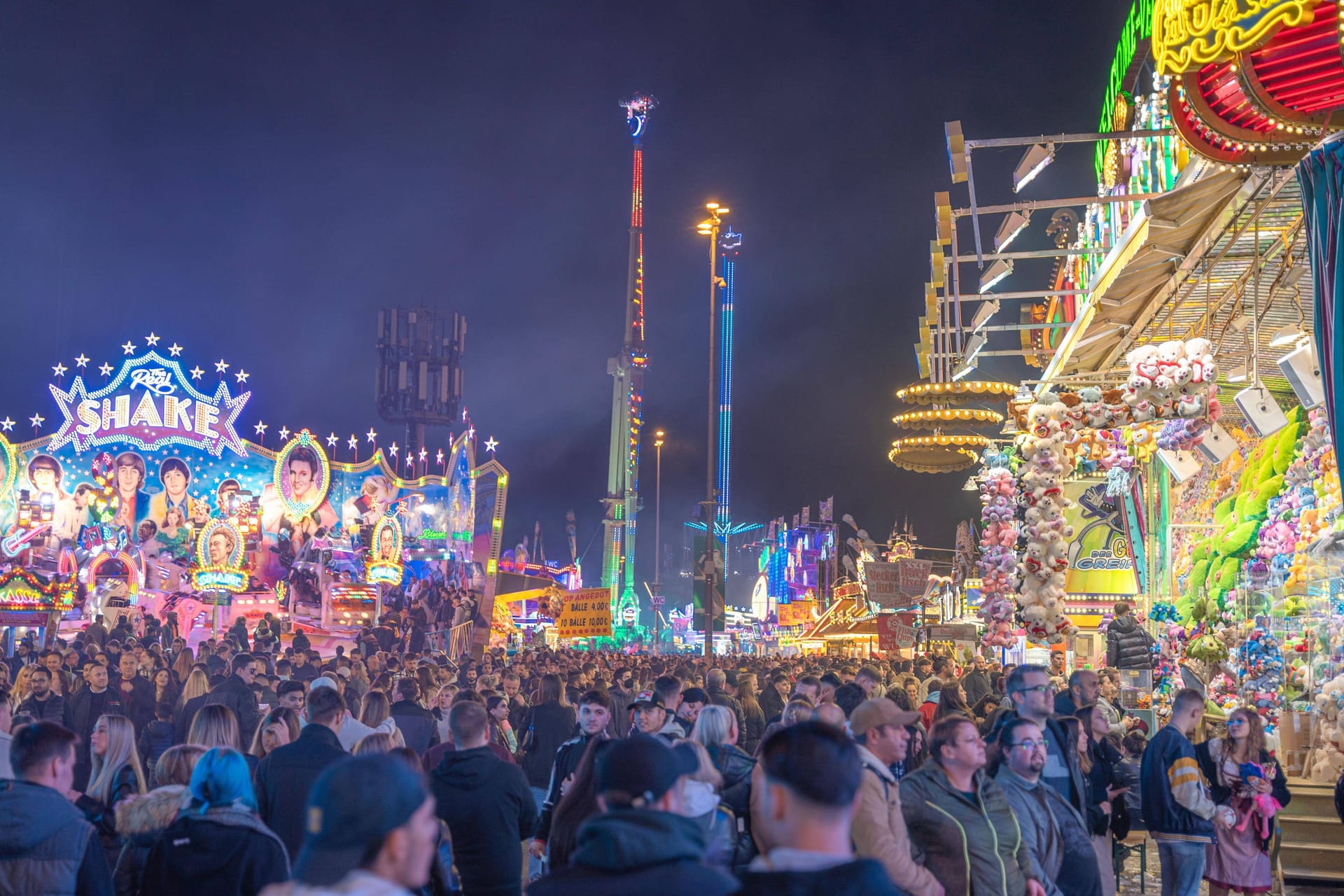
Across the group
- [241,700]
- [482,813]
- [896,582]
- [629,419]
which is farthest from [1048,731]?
[629,419]

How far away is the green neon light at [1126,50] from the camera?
1245 cm

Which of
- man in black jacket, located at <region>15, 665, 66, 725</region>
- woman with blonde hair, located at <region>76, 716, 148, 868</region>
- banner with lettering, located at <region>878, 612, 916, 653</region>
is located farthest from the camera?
banner with lettering, located at <region>878, 612, 916, 653</region>

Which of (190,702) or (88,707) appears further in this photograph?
(88,707)

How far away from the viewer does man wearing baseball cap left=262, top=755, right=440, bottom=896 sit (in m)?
2.69

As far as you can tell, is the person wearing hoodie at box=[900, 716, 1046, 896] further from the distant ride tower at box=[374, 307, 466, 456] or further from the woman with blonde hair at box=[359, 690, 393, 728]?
the distant ride tower at box=[374, 307, 466, 456]

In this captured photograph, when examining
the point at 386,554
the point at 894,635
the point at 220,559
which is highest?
the point at 386,554

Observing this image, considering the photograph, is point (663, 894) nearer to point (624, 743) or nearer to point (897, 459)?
point (624, 743)

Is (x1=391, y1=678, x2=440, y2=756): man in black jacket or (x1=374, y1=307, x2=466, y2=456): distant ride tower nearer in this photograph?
(x1=391, y1=678, x2=440, y2=756): man in black jacket

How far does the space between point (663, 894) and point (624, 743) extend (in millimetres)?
613

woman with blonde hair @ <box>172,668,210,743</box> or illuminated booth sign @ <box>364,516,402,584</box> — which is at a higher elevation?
illuminated booth sign @ <box>364,516,402,584</box>

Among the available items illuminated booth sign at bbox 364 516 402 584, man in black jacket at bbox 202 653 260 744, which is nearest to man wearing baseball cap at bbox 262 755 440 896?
man in black jacket at bbox 202 653 260 744

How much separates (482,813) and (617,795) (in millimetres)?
2475

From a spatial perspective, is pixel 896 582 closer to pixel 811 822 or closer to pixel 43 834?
pixel 43 834

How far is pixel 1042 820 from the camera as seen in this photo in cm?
559
